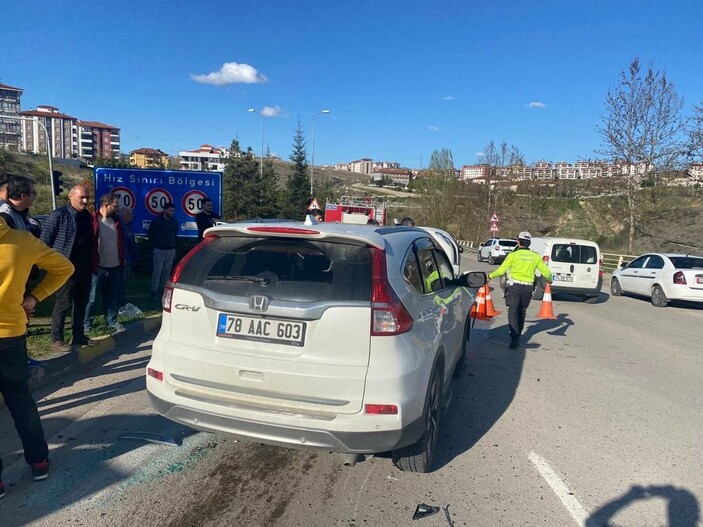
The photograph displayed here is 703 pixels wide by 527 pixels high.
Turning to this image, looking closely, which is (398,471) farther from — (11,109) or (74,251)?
(11,109)

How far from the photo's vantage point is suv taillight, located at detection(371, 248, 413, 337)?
3.24 metres

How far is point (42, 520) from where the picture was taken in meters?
3.13

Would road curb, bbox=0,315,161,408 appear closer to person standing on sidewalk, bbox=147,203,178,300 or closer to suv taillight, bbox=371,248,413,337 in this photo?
person standing on sidewalk, bbox=147,203,178,300

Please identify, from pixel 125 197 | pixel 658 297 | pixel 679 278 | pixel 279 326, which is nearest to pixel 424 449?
pixel 279 326

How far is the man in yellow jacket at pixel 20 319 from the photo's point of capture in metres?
3.34

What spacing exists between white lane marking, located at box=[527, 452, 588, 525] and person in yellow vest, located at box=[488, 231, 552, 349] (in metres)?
3.89

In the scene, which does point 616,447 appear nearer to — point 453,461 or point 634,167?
point 453,461

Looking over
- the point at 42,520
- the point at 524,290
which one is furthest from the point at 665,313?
the point at 42,520

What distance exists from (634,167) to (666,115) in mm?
3108

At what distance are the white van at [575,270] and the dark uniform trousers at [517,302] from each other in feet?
24.2

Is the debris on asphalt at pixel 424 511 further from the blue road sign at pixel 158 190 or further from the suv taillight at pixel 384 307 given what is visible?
the blue road sign at pixel 158 190

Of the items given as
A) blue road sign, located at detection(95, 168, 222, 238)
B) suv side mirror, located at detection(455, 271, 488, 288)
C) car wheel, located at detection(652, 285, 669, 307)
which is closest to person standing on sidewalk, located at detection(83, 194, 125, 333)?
suv side mirror, located at detection(455, 271, 488, 288)

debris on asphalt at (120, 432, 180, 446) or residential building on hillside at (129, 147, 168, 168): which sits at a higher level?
residential building on hillside at (129, 147, 168, 168)

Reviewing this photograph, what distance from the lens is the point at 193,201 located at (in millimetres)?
12992
